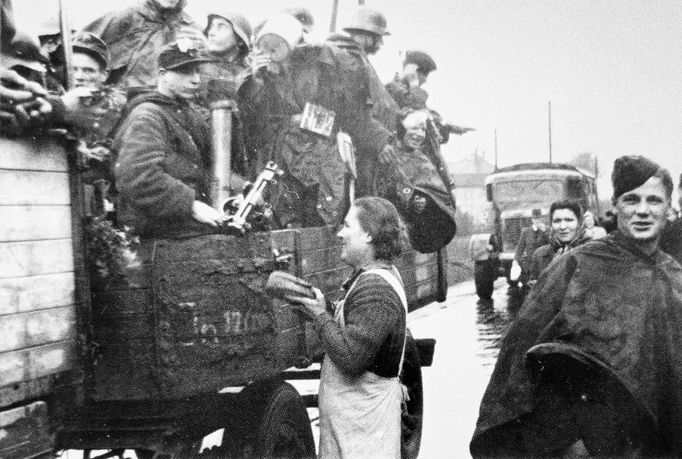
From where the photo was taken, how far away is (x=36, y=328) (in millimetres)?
2525

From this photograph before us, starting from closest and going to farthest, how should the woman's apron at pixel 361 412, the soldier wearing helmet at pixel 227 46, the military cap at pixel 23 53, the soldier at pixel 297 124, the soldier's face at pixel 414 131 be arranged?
the military cap at pixel 23 53 → the woman's apron at pixel 361 412 → the soldier wearing helmet at pixel 227 46 → the soldier at pixel 297 124 → the soldier's face at pixel 414 131

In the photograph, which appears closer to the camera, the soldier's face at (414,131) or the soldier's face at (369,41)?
the soldier's face at (369,41)

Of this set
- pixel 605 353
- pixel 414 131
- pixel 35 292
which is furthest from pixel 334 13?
pixel 35 292

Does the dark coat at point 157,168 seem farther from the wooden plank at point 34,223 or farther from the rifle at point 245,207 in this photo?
the wooden plank at point 34,223

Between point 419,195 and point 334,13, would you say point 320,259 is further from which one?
point 334,13

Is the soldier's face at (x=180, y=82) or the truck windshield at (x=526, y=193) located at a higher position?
the soldier's face at (x=180, y=82)

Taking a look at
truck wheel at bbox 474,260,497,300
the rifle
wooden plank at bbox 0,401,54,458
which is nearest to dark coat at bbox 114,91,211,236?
the rifle

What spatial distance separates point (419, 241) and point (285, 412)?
2510 millimetres

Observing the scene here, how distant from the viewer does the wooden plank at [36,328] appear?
240 cm

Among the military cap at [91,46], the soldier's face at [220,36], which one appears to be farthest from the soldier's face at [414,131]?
the military cap at [91,46]

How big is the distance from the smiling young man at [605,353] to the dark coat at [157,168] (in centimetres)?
148

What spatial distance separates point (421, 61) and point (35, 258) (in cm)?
522

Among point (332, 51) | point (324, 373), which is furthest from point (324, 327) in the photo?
point (332, 51)

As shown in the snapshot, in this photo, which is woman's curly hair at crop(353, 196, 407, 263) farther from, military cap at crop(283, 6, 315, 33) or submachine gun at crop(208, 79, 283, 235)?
military cap at crop(283, 6, 315, 33)
